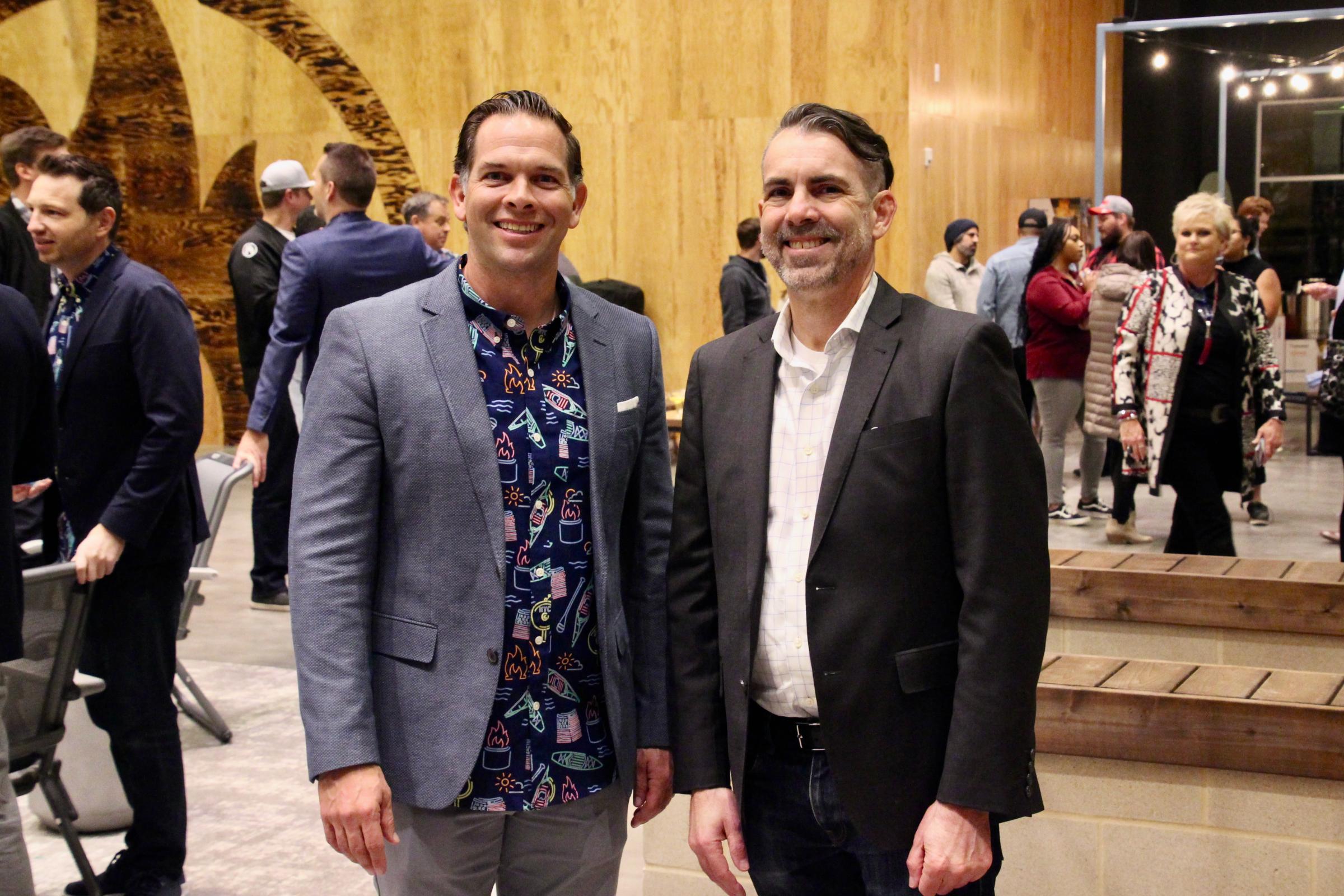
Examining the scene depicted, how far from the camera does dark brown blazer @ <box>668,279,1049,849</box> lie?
5.83ft

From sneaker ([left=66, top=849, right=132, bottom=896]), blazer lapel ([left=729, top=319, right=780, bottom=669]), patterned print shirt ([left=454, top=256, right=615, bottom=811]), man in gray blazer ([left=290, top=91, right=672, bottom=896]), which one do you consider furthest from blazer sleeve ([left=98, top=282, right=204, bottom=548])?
blazer lapel ([left=729, top=319, right=780, bottom=669])

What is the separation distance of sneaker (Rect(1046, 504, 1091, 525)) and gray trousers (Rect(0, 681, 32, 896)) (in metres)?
6.19

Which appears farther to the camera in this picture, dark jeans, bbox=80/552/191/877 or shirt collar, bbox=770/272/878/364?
dark jeans, bbox=80/552/191/877

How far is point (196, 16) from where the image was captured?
11.1 m

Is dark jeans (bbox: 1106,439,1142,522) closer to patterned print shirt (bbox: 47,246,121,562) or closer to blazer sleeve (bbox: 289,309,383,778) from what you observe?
patterned print shirt (bbox: 47,246,121,562)

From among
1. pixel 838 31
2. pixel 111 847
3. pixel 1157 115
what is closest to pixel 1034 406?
pixel 838 31

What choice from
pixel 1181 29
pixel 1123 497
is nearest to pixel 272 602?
pixel 1123 497

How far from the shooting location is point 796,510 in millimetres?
1905

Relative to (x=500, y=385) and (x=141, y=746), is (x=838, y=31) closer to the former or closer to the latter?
(x=141, y=746)

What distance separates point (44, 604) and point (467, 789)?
5.02 ft

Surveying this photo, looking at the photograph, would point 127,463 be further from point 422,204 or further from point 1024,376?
point 1024,376

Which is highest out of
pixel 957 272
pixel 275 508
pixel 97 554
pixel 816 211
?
pixel 816 211

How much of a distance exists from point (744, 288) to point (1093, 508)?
7.83 feet

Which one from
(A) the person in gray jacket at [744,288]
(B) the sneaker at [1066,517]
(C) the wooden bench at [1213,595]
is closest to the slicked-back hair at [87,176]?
(C) the wooden bench at [1213,595]
